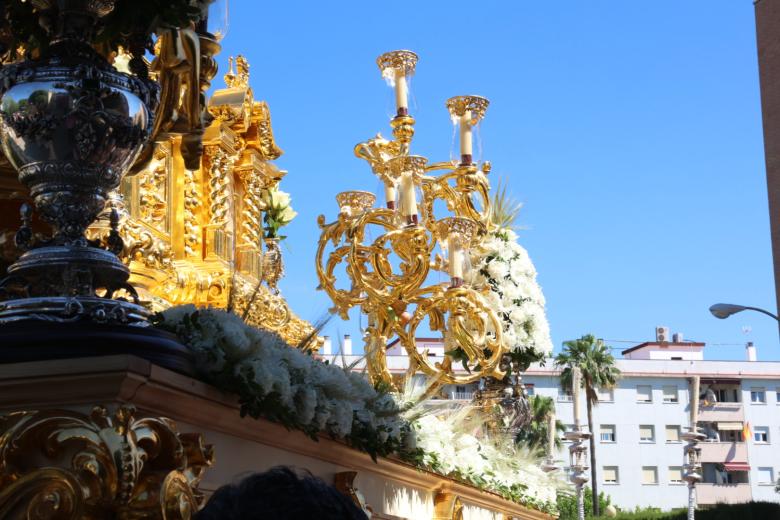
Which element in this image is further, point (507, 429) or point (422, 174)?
point (422, 174)

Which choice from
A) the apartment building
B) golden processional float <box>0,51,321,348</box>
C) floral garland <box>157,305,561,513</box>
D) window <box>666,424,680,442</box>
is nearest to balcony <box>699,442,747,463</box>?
the apartment building

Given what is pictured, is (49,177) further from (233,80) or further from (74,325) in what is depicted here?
(233,80)

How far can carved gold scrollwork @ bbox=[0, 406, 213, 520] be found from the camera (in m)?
2.93

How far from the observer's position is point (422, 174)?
11.6 metres

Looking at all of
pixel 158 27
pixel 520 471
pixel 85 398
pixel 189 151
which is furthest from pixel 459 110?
pixel 85 398

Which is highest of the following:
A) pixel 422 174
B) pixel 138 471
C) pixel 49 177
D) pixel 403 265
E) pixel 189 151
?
pixel 422 174

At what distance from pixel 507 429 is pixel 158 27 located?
7.69 meters

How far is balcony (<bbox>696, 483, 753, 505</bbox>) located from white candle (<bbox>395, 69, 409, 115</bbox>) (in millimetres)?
77056

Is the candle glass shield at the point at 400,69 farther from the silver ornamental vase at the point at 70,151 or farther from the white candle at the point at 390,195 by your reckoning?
the silver ornamental vase at the point at 70,151

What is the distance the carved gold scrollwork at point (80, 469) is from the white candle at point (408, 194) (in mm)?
7926

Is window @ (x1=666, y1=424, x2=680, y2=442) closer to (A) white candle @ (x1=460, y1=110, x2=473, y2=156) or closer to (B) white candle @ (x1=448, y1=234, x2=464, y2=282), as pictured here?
(A) white candle @ (x1=460, y1=110, x2=473, y2=156)

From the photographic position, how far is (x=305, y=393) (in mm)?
3959

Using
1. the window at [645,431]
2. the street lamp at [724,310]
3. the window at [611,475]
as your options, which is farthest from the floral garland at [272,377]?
the window at [645,431]

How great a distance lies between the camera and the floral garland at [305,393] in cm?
360
